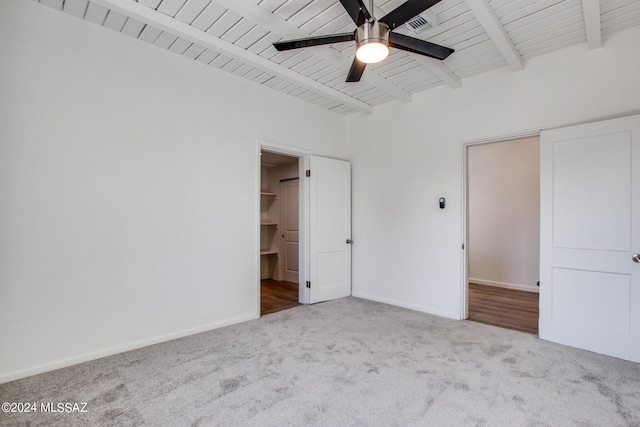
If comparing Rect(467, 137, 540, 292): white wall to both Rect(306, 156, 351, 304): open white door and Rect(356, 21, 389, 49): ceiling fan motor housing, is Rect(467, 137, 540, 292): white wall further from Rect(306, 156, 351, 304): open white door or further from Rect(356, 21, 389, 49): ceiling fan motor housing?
Rect(356, 21, 389, 49): ceiling fan motor housing

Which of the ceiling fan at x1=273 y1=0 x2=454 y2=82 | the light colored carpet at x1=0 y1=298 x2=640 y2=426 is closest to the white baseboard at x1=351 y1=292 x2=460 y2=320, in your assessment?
the light colored carpet at x1=0 y1=298 x2=640 y2=426

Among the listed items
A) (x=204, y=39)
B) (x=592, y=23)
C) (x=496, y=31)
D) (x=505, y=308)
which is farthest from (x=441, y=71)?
(x=505, y=308)

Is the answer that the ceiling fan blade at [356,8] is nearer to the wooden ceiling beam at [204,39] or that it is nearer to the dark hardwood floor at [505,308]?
the wooden ceiling beam at [204,39]

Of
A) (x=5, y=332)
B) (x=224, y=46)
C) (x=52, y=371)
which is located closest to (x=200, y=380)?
(x=52, y=371)

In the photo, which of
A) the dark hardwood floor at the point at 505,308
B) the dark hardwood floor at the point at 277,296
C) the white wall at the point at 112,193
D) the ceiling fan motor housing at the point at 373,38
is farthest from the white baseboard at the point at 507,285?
the ceiling fan motor housing at the point at 373,38

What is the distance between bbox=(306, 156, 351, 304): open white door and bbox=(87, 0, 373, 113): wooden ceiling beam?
1.08m

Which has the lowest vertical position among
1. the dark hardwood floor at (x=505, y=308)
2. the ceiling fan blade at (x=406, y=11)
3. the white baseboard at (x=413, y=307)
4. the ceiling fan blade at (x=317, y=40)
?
the dark hardwood floor at (x=505, y=308)

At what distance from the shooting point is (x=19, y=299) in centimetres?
240

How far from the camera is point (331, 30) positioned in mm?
2809

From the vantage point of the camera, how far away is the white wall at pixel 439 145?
299 cm

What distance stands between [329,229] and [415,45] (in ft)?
9.09

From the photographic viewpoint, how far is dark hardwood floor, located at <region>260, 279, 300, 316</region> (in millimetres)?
4301

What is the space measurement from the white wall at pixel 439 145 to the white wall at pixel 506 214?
5.46 ft

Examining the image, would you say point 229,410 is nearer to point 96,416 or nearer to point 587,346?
point 96,416
